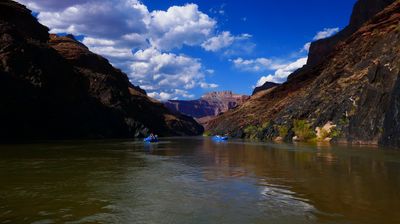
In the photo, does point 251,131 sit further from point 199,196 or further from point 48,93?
point 199,196

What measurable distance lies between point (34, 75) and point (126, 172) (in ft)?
370

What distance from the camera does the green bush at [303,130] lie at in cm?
10806

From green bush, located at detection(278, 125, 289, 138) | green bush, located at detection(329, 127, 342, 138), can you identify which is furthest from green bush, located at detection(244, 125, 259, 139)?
green bush, located at detection(329, 127, 342, 138)

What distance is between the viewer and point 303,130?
111750mm

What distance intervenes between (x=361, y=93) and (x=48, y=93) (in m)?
102

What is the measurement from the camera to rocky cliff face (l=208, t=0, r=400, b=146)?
75938mm

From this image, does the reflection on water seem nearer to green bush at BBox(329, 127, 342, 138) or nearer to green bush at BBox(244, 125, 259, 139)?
green bush at BBox(329, 127, 342, 138)

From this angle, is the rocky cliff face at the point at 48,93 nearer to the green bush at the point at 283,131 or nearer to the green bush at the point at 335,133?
the green bush at the point at 283,131

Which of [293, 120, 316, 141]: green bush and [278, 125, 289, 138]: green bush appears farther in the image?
[278, 125, 289, 138]: green bush

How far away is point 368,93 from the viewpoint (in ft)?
279

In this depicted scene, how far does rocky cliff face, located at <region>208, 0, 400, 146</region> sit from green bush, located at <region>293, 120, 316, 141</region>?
1485 millimetres

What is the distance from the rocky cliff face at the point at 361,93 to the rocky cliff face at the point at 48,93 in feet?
224

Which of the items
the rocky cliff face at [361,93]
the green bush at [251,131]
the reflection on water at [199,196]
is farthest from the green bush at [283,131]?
the reflection on water at [199,196]

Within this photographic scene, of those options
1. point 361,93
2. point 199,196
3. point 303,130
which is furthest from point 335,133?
point 199,196
